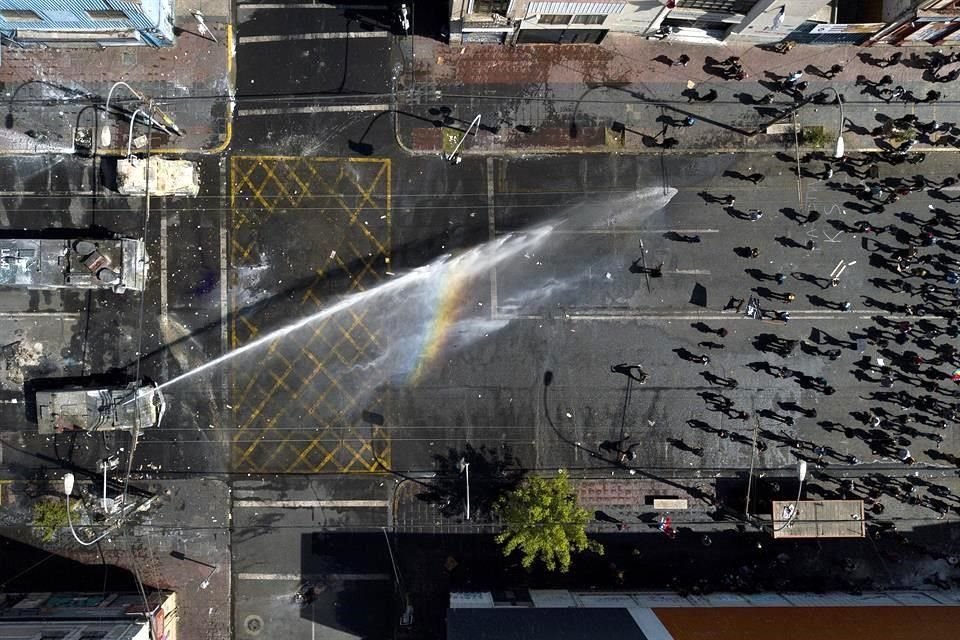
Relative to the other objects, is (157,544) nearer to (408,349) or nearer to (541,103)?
(408,349)

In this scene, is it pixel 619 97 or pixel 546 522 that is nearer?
pixel 546 522

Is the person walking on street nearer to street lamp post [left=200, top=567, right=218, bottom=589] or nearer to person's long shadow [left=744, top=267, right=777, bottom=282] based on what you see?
person's long shadow [left=744, top=267, right=777, bottom=282]

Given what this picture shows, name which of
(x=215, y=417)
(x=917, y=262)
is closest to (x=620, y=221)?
(x=917, y=262)

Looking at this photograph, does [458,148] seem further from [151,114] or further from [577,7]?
[151,114]

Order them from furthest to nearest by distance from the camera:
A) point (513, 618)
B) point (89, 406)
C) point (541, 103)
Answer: point (541, 103) < point (89, 406) < point (513, 618)

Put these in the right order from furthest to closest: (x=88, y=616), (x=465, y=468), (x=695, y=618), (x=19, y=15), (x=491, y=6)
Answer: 1. (x=465, y=468)
2. (x=491, y=6)
3. (x=19, y=15)
4. (x=88, y=616)
5. (x=695, y=618)

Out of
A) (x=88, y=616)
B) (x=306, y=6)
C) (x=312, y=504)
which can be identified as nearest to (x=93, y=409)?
(x=88, y=616)
